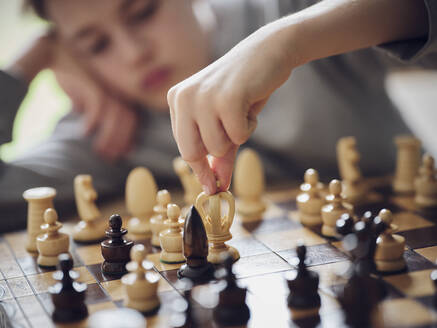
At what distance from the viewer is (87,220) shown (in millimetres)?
1432

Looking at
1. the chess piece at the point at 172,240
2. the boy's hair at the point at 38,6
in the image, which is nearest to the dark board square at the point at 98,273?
the chess piece at the point at 172,240

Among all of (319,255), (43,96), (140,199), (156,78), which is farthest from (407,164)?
(43,96)

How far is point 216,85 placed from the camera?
108 cm

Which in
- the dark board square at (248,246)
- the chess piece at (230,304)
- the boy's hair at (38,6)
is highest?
the boy's hair at (38,6)

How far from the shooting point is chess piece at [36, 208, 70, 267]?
1240 millimetres

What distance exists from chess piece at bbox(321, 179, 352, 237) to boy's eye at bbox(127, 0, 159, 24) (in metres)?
1.00

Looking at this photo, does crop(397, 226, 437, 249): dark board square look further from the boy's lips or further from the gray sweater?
the boy's lips

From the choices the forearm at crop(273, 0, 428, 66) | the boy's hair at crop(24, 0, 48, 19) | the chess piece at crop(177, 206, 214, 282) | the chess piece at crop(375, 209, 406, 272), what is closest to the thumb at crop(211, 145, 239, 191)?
the chess piece at crop(177, 206, 214, 282)

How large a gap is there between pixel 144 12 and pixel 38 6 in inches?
15.2

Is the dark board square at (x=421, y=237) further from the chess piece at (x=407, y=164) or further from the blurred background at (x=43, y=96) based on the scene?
the blurred background at (x=43, y=96)

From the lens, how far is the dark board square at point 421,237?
Answer: 1.21 metres

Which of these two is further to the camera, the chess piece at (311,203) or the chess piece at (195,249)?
the chess piece at (311,203)

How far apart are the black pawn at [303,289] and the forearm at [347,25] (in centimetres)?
44

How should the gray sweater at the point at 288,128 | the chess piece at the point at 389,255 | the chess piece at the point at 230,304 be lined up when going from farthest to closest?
the gray sweater at the point at 288,128
the chess piece at the point at 389,255
the chess piece at the point at 230,304
